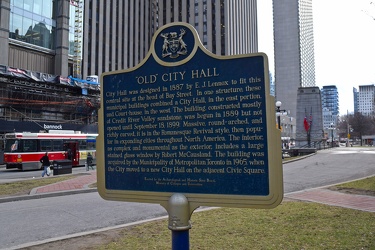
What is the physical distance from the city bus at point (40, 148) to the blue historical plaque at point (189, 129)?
2478cm

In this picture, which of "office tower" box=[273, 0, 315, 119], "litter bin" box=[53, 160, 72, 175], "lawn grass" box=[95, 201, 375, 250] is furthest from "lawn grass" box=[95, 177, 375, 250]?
"office tower" box=[273, 0, 315, 119]

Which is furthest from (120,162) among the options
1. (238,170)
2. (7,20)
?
(7,20)

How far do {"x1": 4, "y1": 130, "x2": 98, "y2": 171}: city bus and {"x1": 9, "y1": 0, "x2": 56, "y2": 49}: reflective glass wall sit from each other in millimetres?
20133

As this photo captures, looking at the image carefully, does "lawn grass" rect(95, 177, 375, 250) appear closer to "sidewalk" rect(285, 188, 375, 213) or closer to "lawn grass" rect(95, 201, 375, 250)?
"lawn grass" rect(95, 201, 375, 250)

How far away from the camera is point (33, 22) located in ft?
142

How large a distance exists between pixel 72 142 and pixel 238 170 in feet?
90.7

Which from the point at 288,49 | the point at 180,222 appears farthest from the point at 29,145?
the point at 288,49

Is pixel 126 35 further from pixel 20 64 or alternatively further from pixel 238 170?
pixel 238 170

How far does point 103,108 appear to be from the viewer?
4.44m

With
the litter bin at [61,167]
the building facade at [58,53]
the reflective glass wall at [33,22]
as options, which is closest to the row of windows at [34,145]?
the litter bin at [61,167]

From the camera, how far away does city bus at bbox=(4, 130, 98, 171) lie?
85.6ft

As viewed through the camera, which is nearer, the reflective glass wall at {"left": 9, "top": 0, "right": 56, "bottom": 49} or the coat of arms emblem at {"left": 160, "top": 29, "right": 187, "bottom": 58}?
the coat of arms emblem at {"left": 160, "top": 29, "right": 187, "bottom": 58}

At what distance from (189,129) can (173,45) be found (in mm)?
1018

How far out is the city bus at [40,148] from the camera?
1027 inches
